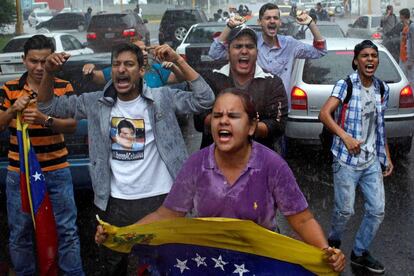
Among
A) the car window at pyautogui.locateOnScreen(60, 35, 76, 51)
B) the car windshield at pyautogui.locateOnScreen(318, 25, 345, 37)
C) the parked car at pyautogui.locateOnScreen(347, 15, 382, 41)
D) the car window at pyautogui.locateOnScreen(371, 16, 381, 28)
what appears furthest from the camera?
the car window at pyautogui.locateOnScreen(371, 16, 381, 28)

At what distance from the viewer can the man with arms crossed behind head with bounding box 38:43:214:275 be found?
12.0 ft

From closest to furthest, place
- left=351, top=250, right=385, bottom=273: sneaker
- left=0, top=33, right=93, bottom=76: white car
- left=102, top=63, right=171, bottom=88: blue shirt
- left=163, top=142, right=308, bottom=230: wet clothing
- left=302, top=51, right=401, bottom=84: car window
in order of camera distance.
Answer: left=163, top=142, right=308, bottom=230: wet clothing, left=351, top=250, right=385, bottom=273: sneaker, left=102, top=63, right=171, bottom=88: blue shirt, left=302, top=51, right=401, bottom=84: car window, left=0, top=33, right=93, bottom=76: white car

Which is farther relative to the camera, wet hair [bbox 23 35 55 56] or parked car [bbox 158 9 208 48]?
parked car [bbox 158 9 208 48]

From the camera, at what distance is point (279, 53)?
575 cm

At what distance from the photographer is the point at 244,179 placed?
292cm

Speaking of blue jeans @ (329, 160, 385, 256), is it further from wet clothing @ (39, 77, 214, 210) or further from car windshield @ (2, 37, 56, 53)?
car windshield @ (2, 37, 56, 53)

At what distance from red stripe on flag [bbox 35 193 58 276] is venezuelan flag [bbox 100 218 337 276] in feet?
4.22

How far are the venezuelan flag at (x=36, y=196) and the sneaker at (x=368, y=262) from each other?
2.32 meters

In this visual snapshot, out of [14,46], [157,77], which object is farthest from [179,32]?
[157,77]

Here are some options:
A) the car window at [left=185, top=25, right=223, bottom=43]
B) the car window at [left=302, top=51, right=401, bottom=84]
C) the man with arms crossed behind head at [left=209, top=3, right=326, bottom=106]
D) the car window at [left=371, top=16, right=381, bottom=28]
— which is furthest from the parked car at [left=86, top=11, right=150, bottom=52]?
the man with arms crossed behind head at [left=209, top=3, right=326, bottom=106]

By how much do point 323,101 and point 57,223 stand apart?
169 inches

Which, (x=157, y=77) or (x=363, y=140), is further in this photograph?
(x=157, y=77)

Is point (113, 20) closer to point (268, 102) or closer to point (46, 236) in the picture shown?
point (46, 236)

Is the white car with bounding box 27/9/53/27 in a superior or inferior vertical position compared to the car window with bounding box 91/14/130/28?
superior
